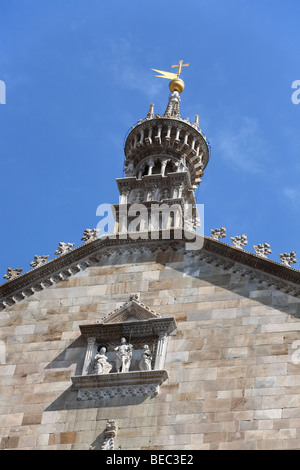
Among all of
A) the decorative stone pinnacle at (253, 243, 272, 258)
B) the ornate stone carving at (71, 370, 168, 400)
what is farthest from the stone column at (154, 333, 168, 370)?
the decorative stone pinnacle at (253, 243, 272, 258)

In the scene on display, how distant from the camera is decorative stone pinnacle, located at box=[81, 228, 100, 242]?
31422mm

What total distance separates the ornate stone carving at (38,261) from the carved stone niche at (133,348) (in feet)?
10.7

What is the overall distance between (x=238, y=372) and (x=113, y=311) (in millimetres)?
3965

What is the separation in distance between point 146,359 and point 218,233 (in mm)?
4701

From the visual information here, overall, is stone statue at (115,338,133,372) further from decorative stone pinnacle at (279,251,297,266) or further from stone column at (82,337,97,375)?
decorative stone pinnacle at (279,251,297,266)

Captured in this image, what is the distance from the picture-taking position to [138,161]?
114ft

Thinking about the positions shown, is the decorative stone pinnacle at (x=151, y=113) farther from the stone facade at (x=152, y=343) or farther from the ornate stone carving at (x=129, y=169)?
the stone facade at (x=152, y=343)

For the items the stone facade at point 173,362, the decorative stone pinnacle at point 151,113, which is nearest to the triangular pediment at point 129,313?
the stone facade at point 173,362

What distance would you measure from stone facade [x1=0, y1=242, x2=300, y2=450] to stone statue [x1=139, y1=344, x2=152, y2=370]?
1.61 feet

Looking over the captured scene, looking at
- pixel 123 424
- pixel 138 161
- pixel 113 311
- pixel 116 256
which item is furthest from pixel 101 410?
pixel 138 161

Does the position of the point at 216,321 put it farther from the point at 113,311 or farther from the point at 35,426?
the point at 35,426

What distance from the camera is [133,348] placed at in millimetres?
28109

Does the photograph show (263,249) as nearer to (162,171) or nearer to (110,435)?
(162,171)

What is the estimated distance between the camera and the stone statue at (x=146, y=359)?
27.4m
